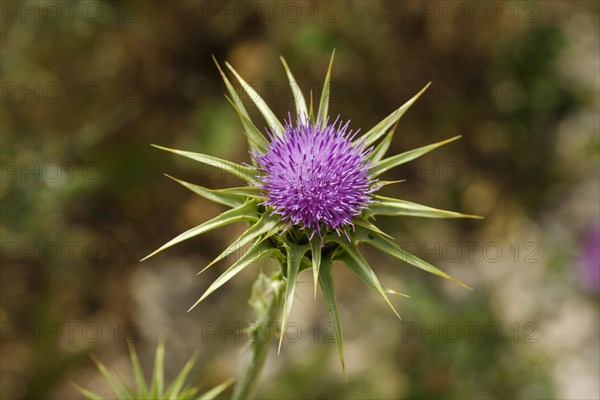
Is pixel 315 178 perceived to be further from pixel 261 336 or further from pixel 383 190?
pixel 383 190

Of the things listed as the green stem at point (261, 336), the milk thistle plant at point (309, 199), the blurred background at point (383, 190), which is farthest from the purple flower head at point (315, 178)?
the blurred background at point (383, 190)

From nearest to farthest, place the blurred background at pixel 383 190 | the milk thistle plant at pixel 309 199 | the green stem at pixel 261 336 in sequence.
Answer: the milk thistle plant at pixel 309 199 → the green stem at pixel 261 336 → the blurred background at pixel 383 190

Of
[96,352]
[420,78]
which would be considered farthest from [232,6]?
[96,352]

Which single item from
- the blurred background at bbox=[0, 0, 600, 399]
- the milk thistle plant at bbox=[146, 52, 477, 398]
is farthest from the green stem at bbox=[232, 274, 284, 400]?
the blurred background at bbox=[0, 0, 600, 399]

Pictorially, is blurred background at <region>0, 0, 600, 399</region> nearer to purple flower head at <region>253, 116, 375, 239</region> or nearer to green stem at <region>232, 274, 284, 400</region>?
green stem at <region>232, 274, 284, 400</region>

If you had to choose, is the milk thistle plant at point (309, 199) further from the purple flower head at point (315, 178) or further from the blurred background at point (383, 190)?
the blurred background at point (383, 190)

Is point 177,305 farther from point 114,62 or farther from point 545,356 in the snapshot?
point 545,356

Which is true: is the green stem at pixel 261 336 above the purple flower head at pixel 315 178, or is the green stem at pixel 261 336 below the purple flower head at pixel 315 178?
below

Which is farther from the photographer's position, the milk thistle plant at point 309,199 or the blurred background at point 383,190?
the blurred background at point 383,190
